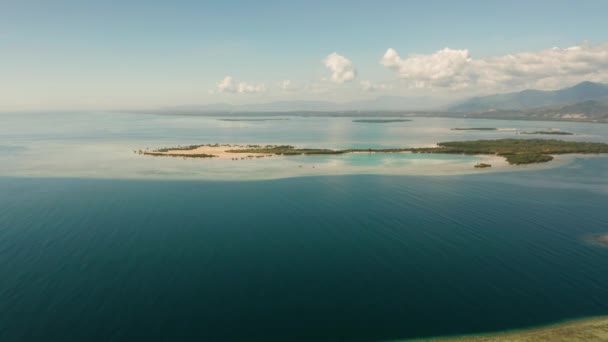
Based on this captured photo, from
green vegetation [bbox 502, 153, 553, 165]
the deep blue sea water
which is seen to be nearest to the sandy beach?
the deep blue sea water

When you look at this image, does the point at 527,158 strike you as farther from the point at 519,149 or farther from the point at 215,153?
the point at 215,153

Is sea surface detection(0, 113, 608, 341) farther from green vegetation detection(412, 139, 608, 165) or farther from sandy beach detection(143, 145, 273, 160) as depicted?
green vegetation detection(412, 139, 608, 165)

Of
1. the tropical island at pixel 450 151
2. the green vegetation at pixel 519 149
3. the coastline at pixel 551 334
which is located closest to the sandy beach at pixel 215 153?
the tropical island at pixel 450 151

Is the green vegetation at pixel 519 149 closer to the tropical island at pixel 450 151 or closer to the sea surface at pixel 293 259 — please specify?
the tropical island at pixel 450 151

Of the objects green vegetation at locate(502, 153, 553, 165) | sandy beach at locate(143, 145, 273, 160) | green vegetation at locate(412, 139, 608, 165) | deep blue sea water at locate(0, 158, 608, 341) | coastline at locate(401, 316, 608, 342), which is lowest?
coastline at locate(401, 316, 608, 342)

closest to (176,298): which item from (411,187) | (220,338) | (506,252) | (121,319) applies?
(121,319)

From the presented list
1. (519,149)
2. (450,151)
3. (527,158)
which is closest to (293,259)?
(527,158)
